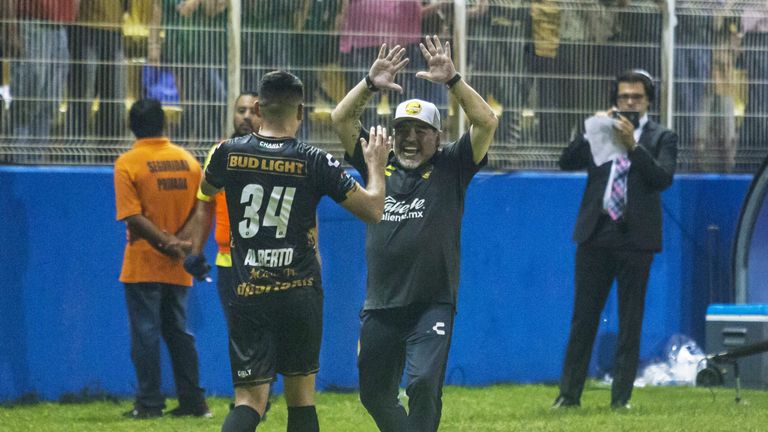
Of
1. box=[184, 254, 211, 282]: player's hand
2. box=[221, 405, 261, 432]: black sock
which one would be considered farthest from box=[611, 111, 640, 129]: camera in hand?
box=[221, 405, 261, 432]: black sock

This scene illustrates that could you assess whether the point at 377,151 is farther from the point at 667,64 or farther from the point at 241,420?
the point at 667,64

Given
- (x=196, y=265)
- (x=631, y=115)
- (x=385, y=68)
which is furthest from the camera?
(x=631, y=115)

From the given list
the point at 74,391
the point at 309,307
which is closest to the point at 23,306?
the point at 74,391

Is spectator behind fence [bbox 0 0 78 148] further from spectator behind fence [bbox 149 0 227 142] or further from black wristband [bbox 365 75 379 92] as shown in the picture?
black wristband [bbox 365 75 379 92]

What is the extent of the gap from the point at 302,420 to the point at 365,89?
1.79 meters

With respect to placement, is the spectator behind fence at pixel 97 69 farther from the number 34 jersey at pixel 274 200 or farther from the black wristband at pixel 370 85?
the number 34 jersey at pixel 274 200

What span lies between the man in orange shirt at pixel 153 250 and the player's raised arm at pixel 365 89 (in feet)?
8.27

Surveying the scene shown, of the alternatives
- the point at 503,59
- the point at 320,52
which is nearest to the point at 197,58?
the point at 320,52

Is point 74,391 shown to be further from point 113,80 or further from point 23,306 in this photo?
point 113,80

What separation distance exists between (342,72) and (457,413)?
3.12m

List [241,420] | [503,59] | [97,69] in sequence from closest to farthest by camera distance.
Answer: [241,420] → [97,69] → [503,59]

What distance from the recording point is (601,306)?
33.9 feet

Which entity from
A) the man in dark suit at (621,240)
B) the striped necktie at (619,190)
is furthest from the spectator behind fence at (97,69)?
the striped necktie at (619,190)

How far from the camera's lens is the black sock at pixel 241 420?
20.8 feet
